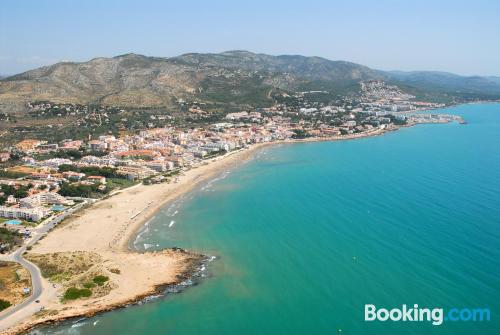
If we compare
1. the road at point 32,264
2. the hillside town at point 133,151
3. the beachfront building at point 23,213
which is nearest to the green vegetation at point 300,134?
the hillside town at point 133,151

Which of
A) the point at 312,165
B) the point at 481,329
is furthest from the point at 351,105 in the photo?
the point at 481,329

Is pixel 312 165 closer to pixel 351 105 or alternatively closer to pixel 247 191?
pixel 247 191

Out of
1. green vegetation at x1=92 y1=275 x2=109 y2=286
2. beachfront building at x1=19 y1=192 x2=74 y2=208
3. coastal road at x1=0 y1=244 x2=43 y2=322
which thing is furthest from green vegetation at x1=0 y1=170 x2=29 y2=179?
green vegetation at x1=92 y1=275 x2=109 y2=286

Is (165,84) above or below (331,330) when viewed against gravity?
above

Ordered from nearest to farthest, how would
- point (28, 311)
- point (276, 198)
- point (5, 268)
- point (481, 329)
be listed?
1. point (481, 329)
2. point (28, 311)
3. point (5, 268)
4. point (276, 198)

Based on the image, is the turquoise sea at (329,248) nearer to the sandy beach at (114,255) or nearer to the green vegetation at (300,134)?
the sandy beach at (114,255)

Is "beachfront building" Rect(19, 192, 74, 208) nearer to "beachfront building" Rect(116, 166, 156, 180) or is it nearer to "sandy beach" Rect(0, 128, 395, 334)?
"sandy beach" Rect(0, 128, 395, 334)

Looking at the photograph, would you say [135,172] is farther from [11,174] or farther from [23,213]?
[23,213]
